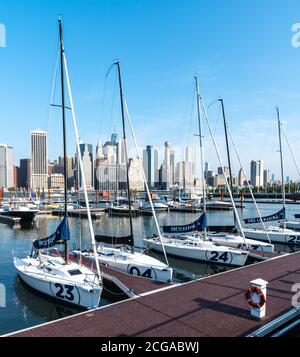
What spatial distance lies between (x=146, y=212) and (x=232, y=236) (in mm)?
45828

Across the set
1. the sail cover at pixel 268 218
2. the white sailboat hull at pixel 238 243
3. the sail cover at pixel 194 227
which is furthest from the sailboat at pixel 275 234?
the sail cover at pixel 194 227

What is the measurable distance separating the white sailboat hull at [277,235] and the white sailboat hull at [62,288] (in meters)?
23.5

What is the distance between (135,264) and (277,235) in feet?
64.1

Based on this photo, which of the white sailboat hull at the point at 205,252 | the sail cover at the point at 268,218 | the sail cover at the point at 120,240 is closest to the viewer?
the sail cover at the point at 120,240

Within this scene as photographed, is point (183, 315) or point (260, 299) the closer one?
point (260, 299)

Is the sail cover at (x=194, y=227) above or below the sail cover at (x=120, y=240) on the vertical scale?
above

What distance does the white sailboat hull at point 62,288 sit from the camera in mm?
14312

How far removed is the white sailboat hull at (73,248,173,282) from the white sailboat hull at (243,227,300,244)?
16746mm

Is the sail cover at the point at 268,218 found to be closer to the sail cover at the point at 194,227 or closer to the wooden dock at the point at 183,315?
the sail cover at the point at 194,227

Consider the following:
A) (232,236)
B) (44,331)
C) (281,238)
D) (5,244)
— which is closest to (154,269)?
(44,331)

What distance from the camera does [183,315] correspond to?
11.6 metres

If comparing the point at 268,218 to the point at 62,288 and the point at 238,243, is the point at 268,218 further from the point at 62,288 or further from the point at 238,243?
the point at 62,288

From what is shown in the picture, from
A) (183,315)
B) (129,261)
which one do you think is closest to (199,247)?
(129,261)
